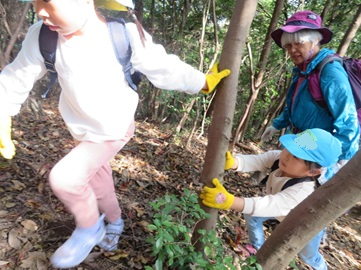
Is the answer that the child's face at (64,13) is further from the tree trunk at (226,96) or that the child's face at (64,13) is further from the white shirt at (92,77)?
the tree trunk at (226,96)

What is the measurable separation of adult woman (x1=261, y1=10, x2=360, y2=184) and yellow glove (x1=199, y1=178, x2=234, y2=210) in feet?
2.60

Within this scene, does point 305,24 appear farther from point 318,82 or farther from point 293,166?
point 293,166

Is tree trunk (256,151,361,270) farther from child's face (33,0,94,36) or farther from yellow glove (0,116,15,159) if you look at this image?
yellow glove (0,116,15,159)

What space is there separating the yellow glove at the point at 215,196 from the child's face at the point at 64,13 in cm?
121

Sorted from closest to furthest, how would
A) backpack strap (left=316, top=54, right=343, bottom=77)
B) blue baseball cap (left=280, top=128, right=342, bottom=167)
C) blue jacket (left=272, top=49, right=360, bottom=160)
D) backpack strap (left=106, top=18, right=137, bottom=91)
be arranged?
backpack strap (left=106, top=18, right=137, bottom=91), blue baseball cap (left=280, top=128, right=342, bottom=167), blue jacket (left=272, top=49, right=360, bottom=160), backpack strap (left=316, top=54, right=343, bottom=77)

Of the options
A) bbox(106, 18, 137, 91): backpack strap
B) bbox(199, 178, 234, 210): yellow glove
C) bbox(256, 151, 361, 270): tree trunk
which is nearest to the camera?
bbox(256, 151, 361, 270): tree trunk

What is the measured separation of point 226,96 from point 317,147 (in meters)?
0.74

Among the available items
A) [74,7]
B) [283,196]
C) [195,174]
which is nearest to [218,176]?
[283,196]

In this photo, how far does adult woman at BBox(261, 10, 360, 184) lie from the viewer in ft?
6.53

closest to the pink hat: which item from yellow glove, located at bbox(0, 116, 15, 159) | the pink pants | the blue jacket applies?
the blue jacket

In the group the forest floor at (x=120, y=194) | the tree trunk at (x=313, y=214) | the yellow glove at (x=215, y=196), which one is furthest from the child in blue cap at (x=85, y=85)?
the tree trunk at (x=313, y=214)

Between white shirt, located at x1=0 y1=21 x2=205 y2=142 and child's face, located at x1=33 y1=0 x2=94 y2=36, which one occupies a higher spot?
child's face, located at x1=33 y1=0 x2=94 y2=36

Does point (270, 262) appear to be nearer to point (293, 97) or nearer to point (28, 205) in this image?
point (293, 97)

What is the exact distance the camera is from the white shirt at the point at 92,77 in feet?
4.90
